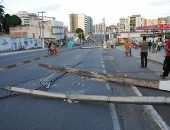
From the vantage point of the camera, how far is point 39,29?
118 metres

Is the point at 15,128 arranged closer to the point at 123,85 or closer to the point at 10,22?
the point at 123,85

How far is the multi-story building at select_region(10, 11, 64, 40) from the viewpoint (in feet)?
358

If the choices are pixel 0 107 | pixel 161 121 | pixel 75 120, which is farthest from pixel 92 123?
pixel 0 107

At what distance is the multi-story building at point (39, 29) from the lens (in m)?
109

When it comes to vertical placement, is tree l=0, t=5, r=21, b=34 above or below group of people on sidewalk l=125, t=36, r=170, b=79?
above

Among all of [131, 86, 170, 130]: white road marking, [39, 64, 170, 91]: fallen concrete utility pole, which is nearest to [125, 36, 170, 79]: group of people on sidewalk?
[39, 64, 170, 91]: fallen concrete utility pole

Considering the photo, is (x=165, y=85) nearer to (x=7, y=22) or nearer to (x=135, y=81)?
(x=135, y=81)

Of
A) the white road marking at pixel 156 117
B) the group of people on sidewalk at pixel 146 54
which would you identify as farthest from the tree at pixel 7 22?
the white road marking at pixel 156 117

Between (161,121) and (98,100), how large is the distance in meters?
2.04

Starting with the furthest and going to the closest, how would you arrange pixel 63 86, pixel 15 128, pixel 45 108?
pixel 63 86 < pixel 45 108 < pixel 15 128

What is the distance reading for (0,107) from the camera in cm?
805

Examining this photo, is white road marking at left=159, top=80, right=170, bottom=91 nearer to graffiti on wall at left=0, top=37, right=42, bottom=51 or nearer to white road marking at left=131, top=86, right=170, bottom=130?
white road marking at left=131, top=86, right=170, bottom=130

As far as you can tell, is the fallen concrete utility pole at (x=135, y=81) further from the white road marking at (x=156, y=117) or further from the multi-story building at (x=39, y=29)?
the multi-story building at (x=39, y=29)

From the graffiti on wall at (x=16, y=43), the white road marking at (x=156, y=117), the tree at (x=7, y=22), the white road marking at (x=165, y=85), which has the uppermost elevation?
the tree at (x=7, y=22)
